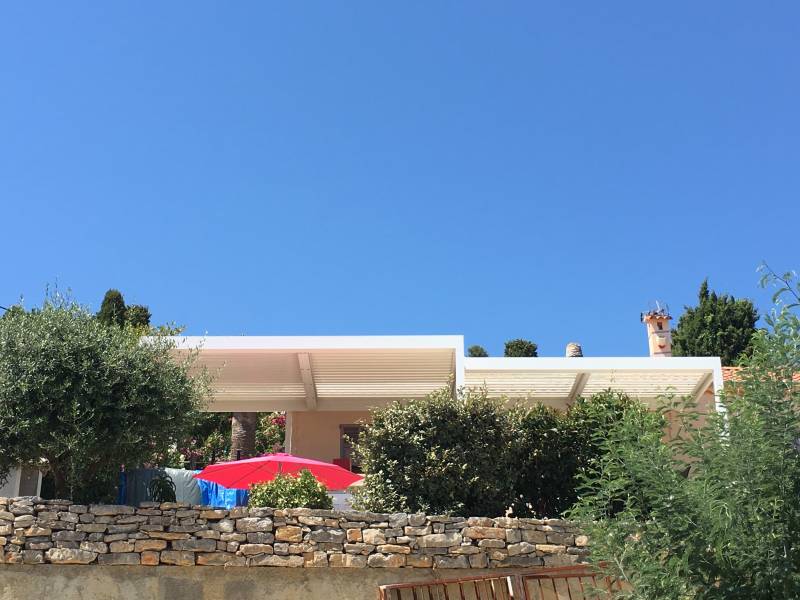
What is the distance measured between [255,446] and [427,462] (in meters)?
15.7

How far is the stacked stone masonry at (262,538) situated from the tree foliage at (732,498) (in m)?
4.96

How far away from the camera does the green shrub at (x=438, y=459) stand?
41.4 feet

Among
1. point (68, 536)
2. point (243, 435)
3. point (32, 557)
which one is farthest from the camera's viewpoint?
point (243, 435)

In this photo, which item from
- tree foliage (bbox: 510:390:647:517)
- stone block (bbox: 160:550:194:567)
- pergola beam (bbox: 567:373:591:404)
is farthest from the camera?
pergola beam (bbox: 567:373:591:404)

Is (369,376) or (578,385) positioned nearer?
(578,385)

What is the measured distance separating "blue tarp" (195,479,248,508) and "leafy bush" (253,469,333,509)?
4001mm

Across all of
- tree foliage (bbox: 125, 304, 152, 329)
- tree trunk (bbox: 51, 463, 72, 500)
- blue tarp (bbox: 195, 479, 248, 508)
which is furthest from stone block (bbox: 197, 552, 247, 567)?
tree foliage (bbox: 125, 304, 152, 329)

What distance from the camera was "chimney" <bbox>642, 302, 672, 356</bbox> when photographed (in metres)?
29.3

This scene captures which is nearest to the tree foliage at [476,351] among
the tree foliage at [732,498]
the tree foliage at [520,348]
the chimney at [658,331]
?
the tree foliage at [520,348]

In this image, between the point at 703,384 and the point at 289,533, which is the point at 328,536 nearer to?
the point at 289,533

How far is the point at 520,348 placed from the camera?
43125 millimetres

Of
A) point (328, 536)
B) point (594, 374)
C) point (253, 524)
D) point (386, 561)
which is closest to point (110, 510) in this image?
point (253, 524)

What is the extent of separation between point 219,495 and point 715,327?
2655 cm

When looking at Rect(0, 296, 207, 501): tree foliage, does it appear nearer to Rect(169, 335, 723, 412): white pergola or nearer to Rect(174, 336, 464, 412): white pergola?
Rect(174, 336, 464, 412): white pergola
